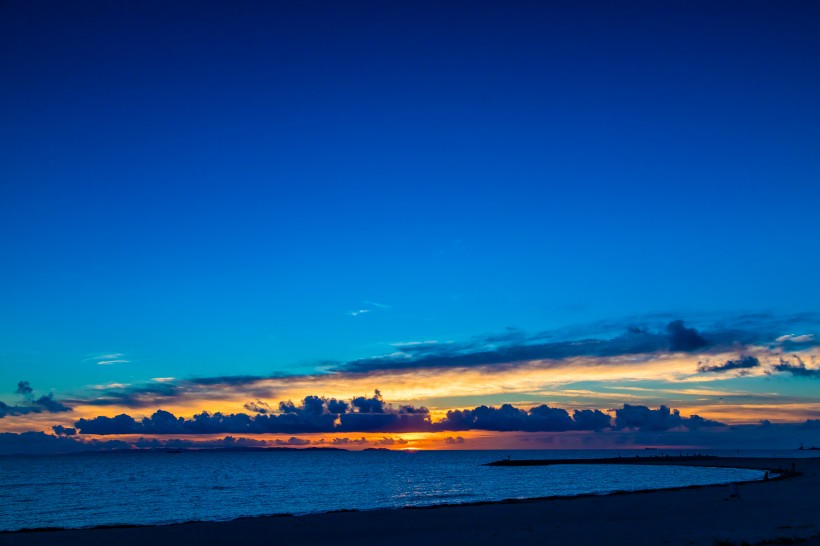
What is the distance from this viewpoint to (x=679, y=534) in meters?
31.2

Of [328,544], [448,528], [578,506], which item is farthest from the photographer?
[578,506]

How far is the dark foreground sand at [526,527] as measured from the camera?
1220 inches

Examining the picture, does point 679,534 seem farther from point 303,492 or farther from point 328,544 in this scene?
point 303,492

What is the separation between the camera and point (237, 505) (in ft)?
233

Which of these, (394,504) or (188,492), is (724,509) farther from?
(188,492)

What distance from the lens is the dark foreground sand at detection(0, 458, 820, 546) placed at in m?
31.0

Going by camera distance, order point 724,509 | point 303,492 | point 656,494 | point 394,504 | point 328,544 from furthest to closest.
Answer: point 303,492, point 394,504, point 656,494, point 724,509, point 328,544

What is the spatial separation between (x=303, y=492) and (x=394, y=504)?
92.8 ft

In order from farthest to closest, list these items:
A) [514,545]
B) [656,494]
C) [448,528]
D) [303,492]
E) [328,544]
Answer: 1. [303,492]
2. [656,494]
3. [448,528]
4. [328,544]
5. [514,545]

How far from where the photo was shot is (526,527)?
121ft

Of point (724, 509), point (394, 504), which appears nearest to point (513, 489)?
point (394, 504)

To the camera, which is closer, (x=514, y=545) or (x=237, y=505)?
(x=514, y=545)

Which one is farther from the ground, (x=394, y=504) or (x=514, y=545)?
(x=514, y=545)

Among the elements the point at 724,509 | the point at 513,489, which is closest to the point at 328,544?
the point at 724,509
